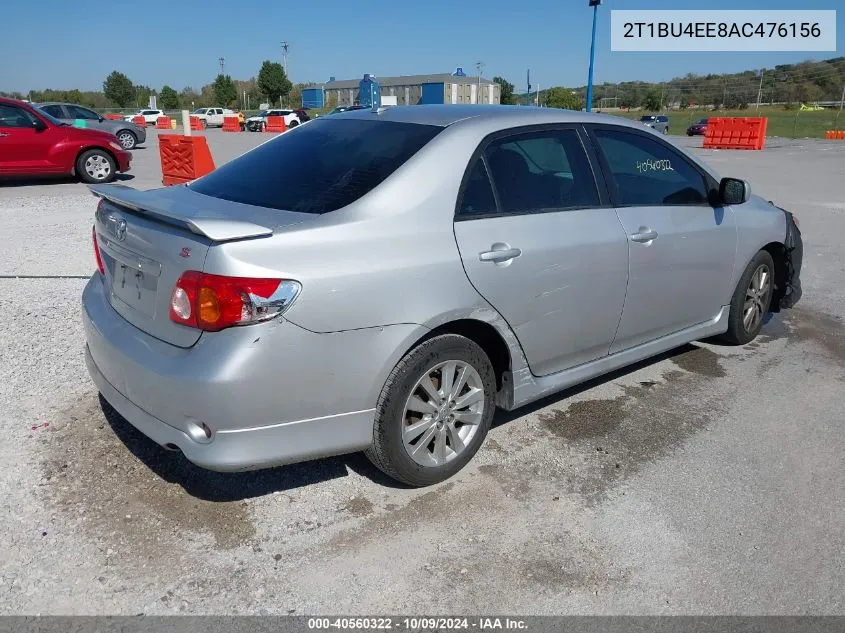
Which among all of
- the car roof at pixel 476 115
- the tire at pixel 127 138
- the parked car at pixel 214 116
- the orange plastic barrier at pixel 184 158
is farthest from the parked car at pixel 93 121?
the parked car at pixel 214 116

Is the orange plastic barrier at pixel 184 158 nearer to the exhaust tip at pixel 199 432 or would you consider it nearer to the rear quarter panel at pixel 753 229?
the rear quarter panel at pixel 753 229

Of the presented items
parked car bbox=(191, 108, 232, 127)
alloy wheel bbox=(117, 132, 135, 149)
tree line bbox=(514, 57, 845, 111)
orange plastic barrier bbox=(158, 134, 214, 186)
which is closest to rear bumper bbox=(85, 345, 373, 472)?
orange plastic barrier bbox=(158, 134, 214, 186)

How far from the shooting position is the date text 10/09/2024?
2.43 metres

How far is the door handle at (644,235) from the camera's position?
12.7ft

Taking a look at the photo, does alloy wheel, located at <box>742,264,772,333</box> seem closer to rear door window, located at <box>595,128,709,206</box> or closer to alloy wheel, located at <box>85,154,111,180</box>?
rear door window, located at <box>595,128,709,206</box>

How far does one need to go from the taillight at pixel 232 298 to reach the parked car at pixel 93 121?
21.2 metres

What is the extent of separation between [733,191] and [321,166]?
2.68 m

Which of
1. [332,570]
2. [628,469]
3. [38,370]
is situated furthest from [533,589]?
[38,370]

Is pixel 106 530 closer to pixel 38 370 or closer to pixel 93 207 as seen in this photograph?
pixel 38 370

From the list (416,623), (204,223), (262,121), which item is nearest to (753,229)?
(416,623)

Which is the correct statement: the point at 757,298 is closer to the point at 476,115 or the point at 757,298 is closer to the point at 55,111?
the point at 476,115

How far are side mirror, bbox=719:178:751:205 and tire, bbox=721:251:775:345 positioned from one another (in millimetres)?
643

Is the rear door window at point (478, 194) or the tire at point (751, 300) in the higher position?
the rear door window at point (478, 194)

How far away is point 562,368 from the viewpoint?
12.2ft
